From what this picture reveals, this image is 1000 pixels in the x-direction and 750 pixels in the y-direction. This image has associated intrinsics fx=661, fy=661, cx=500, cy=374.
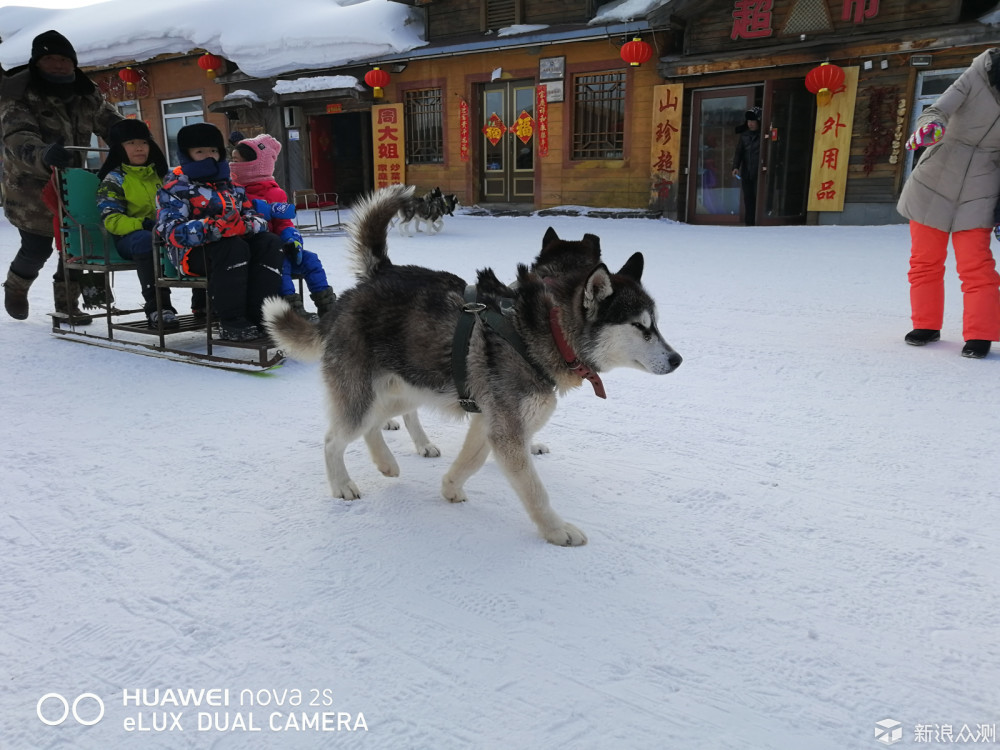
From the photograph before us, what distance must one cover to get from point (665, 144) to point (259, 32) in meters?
11.7

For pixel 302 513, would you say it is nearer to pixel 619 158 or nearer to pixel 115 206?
pixel 115 206

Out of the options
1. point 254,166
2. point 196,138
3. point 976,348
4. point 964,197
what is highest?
point 196,138

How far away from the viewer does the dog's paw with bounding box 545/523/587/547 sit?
2162 millimetres

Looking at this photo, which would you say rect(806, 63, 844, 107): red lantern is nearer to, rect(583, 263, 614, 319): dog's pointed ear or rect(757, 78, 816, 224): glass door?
rect(757, 78, 816, 224): glass door

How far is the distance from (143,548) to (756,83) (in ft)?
41.6

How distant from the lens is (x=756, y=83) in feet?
38.8

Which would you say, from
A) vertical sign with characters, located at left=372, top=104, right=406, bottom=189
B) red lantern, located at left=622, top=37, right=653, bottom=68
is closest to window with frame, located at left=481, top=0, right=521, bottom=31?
vertical sign with characters, located at left=372, top=104, right=406, bottom=189

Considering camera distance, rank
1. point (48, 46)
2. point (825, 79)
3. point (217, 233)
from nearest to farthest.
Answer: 1. point (217, 233)
2. point (48, 46)
3. point (825, 79)

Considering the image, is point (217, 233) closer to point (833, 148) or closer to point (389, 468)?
point (389, 468)

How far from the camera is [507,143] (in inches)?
600

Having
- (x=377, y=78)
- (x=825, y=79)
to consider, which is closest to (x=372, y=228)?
(x=825, y=79)

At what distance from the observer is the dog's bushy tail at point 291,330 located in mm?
2756

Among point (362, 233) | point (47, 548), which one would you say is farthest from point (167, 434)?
point (362, 233)

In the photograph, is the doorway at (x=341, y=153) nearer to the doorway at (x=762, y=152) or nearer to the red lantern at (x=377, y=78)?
the red lantern at (x=377, y=78)
